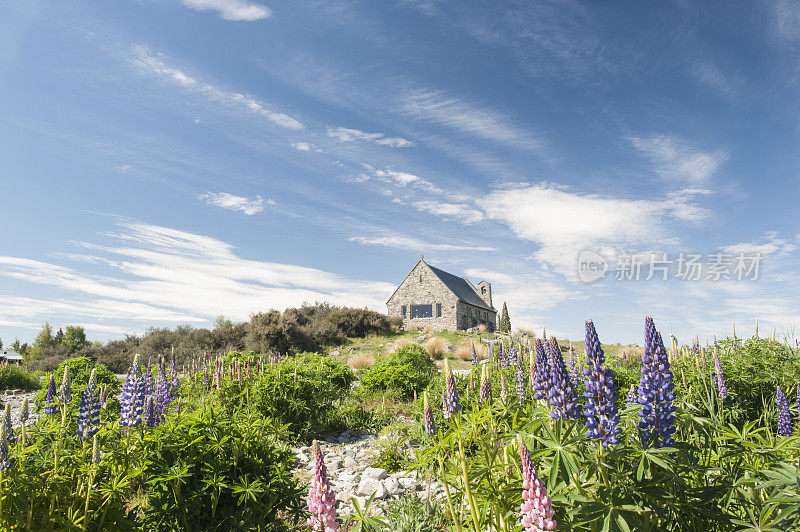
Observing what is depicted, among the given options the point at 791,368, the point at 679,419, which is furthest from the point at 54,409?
the point at 791,368

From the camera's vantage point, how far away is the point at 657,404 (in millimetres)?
3164

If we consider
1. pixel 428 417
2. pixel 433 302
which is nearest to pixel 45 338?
pixel 433 302

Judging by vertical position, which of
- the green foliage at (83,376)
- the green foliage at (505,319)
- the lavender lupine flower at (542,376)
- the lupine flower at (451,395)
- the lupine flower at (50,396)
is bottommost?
the green foliage at (83,376)

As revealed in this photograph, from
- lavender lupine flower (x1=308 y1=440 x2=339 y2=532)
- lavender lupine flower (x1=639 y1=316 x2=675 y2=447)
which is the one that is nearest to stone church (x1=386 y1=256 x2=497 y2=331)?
lavender lupine flower (x1=639 y1=316 x2=675 y2=447)

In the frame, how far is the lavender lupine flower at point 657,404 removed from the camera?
10.3 ft

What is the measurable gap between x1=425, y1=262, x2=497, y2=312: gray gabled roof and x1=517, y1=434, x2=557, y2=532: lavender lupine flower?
38325 millimetres

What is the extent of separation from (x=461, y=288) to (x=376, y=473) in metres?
40.1

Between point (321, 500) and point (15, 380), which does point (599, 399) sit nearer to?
point (321, 500)

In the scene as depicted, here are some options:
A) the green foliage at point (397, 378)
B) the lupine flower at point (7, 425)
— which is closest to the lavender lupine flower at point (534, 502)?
the lupine flower at point (7, 425)

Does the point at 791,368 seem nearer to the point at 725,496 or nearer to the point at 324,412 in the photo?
the point at 725,496

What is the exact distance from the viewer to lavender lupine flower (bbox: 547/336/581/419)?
122 inches

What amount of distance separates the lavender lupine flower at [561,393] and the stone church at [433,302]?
37.3 m

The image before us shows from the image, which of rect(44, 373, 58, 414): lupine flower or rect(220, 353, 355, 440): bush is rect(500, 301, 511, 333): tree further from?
rect(44, 373, 58, 414): lupine flower

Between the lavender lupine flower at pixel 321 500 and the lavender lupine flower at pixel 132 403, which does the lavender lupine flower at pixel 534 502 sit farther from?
the lavender lupine flower at pixel 132 403
